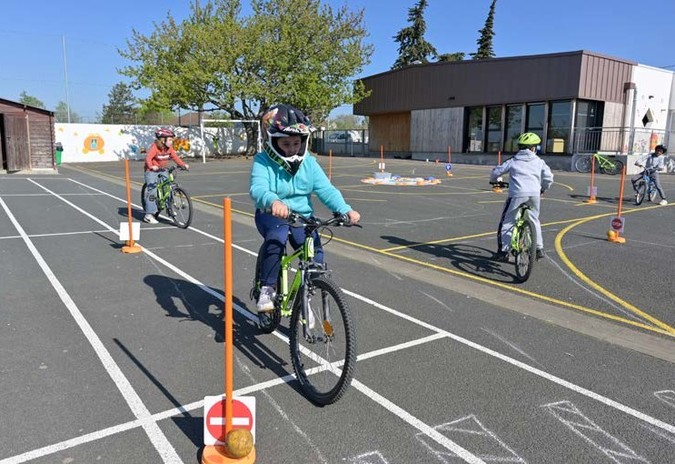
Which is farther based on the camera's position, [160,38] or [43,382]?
[160,38]

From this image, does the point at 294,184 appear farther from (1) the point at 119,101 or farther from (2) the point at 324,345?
(1) the point at 119,101

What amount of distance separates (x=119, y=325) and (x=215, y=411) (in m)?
2.50

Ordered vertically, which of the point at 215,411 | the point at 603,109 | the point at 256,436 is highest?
the point at 603,109

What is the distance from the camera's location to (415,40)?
59719 mm

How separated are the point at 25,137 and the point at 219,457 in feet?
91.2

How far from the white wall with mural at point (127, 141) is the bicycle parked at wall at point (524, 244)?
30.6m

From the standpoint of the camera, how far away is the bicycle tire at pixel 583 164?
27203 millimetres

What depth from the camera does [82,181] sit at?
69.4 ft

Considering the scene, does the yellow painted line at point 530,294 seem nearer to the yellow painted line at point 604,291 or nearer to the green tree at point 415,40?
the yellow painted line at point 604,291

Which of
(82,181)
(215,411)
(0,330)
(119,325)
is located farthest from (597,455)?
(82,181)

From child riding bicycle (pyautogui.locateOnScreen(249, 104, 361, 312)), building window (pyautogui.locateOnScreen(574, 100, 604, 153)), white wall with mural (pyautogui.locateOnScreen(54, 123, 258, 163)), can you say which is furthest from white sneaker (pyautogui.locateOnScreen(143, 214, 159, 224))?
building window (pyautogui.locateOnScreen(574, 100, 604, 153))

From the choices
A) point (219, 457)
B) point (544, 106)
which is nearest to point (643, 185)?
point (219, 457)

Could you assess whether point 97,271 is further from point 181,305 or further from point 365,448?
point 365,448

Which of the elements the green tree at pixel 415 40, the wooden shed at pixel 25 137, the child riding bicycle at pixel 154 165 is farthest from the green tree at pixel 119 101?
the child riding bicycle at pixel 154 165
